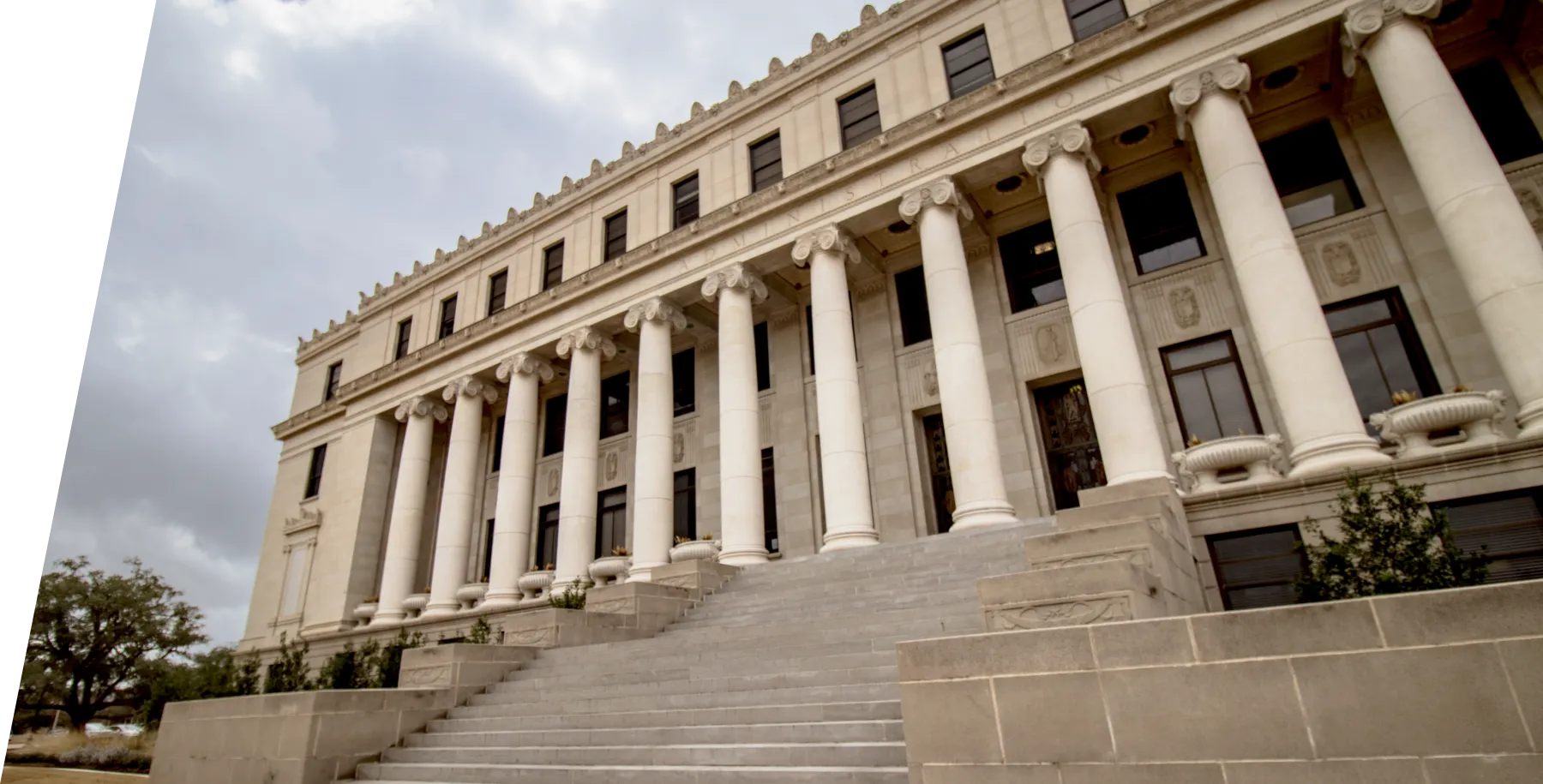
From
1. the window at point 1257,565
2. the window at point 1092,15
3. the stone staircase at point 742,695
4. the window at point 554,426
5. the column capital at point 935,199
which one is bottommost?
the stone staircase at point 742,695

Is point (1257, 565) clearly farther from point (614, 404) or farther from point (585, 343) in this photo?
point (614, 404)

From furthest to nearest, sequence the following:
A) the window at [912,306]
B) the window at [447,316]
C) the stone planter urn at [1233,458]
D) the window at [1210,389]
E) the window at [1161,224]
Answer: the window at [447,316] → the window at [912,306] → the window at [1161,224] → the window at [1210,389] → the stone planter urn at [1233,458]

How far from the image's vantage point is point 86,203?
3.34 feet

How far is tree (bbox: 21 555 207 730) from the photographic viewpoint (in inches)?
1485

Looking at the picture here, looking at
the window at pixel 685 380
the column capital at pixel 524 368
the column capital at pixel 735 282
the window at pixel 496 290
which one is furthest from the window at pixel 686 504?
the window at pixel 496 290

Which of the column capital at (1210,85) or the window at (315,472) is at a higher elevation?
the column capital at (1210,85)

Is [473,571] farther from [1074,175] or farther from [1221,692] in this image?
[1221,692]

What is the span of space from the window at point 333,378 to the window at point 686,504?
20708 mm

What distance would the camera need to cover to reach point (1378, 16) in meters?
15.3

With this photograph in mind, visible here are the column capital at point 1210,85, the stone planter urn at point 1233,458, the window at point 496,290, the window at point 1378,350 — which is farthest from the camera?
the window at point 496,290

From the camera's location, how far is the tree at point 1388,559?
27.9 ft

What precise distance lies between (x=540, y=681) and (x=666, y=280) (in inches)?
535

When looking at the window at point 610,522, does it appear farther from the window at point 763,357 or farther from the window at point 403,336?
the window at point 403,336

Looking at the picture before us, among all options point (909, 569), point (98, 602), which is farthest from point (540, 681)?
point (98, 602)
